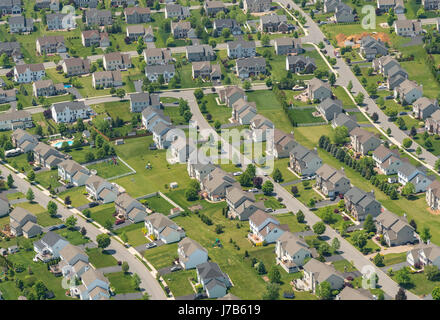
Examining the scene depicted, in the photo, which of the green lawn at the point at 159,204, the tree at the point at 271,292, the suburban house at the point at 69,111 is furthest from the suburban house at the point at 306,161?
the suburban house at the point at 69,111

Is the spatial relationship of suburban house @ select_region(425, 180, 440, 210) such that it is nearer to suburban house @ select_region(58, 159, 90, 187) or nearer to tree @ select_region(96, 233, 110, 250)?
tree @ select_region(96, 233, 110, 250)

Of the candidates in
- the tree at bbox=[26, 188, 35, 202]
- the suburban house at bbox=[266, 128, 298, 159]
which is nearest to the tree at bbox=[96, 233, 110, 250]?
the tree at bbox=[26, 188, 35, 202]

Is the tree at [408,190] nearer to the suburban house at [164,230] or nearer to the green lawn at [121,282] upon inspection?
the suburban house at [164,230]

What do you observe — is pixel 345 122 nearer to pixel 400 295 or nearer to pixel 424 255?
pixel 424 255

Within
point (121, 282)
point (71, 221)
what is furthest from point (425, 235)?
point (71, 221)

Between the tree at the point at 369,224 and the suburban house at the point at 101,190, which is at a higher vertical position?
the suburban house at the point at 101,190
